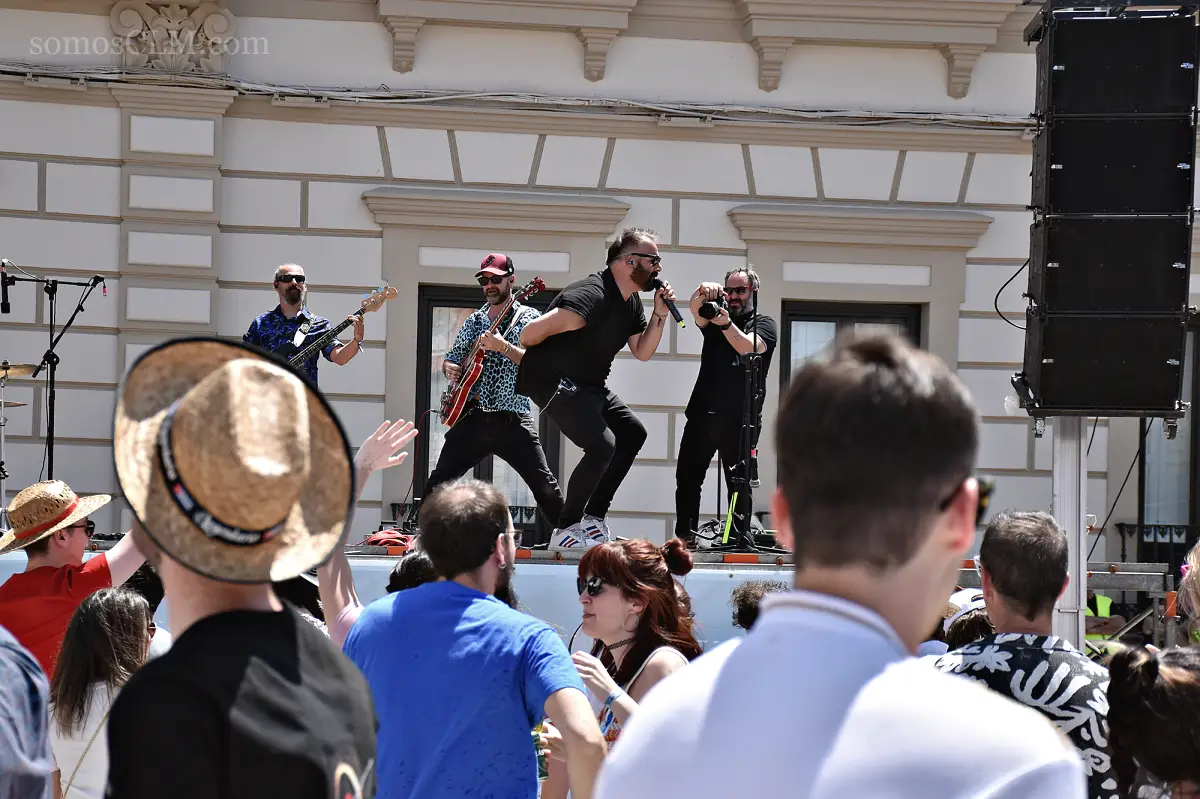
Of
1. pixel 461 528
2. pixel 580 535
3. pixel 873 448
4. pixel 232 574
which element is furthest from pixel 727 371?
pixel 873 448

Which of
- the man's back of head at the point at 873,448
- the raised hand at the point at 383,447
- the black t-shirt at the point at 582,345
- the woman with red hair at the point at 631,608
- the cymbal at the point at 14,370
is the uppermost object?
the black t-shirt at the point at 582,345

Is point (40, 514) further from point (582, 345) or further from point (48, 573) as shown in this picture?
point (582, 345)

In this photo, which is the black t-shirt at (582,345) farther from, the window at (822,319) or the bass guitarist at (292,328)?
the window at (822,319)

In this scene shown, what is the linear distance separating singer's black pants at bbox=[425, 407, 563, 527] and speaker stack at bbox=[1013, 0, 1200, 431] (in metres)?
2.82

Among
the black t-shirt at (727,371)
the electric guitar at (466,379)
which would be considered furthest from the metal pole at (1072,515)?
the electric guitar at (466,379)

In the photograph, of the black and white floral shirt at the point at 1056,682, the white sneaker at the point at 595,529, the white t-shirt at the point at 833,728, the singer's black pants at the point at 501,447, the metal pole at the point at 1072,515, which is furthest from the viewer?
the singer's black pants at the point at 501,447

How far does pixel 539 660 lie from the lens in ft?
9.21

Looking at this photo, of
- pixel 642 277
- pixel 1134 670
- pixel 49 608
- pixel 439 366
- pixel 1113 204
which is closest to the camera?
pixel 1134 670

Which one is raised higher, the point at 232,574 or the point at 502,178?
the point at 502,178

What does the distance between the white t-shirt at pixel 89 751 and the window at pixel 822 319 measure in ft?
27.0

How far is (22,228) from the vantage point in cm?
988

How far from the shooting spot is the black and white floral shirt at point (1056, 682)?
270cm

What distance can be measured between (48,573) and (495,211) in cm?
675

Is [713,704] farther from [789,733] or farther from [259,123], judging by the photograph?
[259,123]
